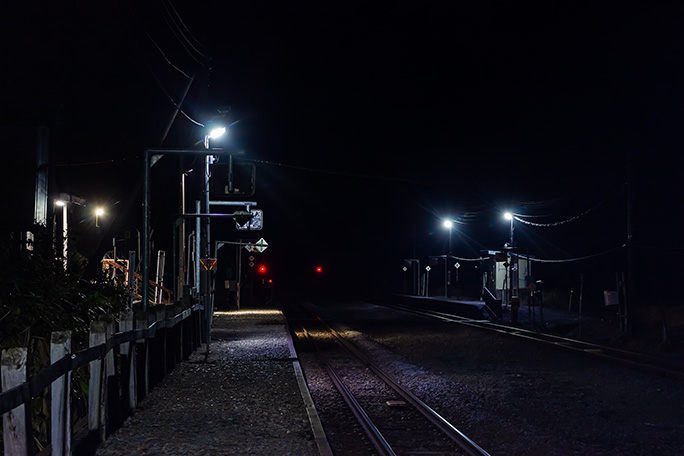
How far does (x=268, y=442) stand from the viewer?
7.50 m

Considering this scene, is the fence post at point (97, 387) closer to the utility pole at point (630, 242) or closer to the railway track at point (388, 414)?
the railway track at point (388, 414)

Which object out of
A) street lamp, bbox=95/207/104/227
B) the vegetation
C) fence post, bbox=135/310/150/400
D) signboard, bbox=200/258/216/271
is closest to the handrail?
the vegetation

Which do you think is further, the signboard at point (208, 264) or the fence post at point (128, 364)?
the signboard at point (208, 264)

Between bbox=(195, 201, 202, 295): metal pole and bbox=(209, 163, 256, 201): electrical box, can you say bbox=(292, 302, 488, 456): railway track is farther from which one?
bbox=(195, 201, 202, 295): metal pole

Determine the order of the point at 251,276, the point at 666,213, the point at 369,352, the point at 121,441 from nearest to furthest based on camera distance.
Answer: the point at 121,441, the point at 369,352, the point at 666,213, the point at 251,276

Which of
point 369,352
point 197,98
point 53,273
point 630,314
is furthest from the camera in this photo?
point 630,314

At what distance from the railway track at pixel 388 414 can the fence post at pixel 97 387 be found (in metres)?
3.15

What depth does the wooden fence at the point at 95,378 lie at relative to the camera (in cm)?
455

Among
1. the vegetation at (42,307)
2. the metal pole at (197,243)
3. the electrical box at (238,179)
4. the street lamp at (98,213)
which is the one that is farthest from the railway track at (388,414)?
the street lamp at (98,213)

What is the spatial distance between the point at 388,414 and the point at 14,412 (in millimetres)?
6713

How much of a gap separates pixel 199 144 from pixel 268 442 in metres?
13.9

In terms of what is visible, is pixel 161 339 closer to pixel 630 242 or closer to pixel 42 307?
pixel 42 307

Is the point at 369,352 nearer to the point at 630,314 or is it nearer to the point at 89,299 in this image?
the point at 630,314

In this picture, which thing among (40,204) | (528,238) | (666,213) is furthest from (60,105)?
(528,238)
